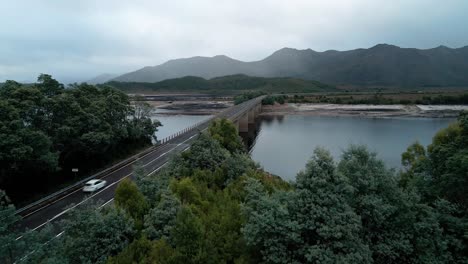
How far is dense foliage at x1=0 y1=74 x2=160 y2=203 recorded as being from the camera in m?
21.5

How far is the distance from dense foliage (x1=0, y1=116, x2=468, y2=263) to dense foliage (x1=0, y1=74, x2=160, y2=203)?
11.3 metres

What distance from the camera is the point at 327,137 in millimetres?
58625

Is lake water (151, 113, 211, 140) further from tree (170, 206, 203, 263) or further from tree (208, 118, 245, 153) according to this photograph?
tree (170, 206, 203, 263)

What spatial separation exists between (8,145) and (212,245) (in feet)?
54.9

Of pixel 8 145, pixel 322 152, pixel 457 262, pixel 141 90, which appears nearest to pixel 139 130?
pixel 8 145

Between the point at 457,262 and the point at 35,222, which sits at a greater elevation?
the point at 457,262

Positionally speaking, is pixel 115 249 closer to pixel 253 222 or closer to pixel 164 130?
pixel 253 222

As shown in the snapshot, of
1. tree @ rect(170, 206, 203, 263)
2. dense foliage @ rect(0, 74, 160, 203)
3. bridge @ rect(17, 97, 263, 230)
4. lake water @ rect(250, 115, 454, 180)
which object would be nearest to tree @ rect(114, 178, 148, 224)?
bridge @ rect(17, 97, 263, 230)

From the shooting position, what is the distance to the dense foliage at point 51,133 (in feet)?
70.6

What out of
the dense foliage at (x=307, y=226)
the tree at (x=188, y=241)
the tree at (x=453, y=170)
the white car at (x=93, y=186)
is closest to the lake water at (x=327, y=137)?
the white car at (x=93, y=186)

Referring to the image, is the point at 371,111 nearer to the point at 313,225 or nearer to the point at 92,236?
the point at 313,225

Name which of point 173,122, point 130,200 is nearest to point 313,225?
point 130,200

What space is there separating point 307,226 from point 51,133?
80.6ft

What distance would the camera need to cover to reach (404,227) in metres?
11.2
